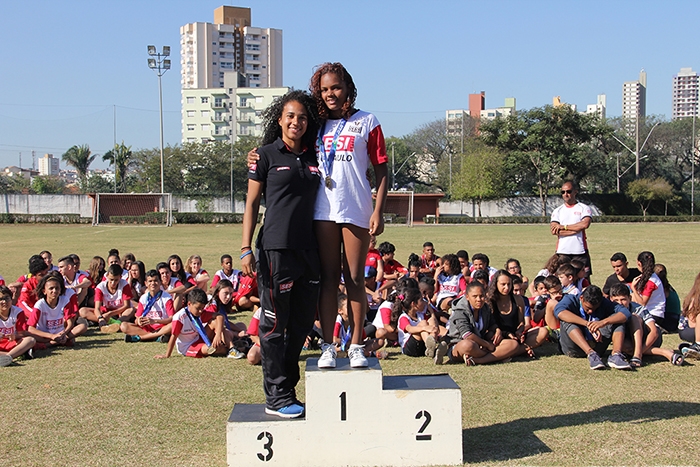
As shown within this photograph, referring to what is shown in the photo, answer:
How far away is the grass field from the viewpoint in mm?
4551

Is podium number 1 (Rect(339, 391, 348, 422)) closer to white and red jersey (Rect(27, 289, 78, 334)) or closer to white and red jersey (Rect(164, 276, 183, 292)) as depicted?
white and red jersey (Rect(27, 289, 78, 334))

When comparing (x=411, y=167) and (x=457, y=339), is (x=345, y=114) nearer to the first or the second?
(x=457, y=339)

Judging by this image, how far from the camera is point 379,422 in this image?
14.3ft

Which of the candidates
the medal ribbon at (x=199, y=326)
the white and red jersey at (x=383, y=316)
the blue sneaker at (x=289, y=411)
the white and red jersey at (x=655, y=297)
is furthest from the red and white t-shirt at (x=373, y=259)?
the blue sneaker at (x=289, y=411)

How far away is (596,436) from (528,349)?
9.69 feet

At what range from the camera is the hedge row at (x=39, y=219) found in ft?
173

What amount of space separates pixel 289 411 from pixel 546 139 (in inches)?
2446

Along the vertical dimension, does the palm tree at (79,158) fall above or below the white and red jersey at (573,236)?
above

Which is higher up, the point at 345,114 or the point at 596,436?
the point at 345,114

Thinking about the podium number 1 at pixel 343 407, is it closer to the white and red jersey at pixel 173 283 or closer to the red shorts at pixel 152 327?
the red shorts at pixel 152 327

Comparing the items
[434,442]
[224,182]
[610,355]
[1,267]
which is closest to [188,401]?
[434,442]

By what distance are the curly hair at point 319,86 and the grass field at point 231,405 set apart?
213cm

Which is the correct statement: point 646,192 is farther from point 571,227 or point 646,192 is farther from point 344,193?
point 344,193

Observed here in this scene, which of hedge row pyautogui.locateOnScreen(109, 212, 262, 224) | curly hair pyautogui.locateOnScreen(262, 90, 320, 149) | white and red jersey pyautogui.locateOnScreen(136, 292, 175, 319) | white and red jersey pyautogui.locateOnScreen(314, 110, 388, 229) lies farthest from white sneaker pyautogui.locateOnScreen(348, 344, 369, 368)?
hedge row pyautogui.locateOnScreen(109, 212, 262, 224)
